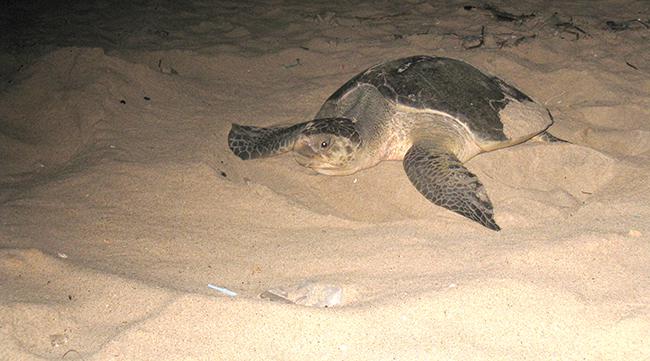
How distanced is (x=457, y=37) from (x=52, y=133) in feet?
11.4

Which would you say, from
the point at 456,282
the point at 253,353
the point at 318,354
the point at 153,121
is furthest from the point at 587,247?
the point at 153,121

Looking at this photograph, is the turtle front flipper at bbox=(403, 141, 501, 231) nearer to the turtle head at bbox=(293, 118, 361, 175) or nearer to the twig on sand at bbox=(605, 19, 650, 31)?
the turtle head at bbox=(293, 118, 361, 175)

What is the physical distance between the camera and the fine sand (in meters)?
1.53

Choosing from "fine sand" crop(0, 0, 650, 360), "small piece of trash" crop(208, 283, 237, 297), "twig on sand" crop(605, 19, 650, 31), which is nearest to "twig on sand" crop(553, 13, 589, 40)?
"fine sand" crop(0, 0, 650, 360)

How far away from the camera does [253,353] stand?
1454mm

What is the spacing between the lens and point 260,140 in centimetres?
301

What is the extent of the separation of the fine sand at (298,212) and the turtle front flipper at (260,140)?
97 millimetres

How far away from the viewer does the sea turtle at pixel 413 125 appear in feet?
8.86

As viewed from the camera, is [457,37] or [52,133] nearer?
[52,133]

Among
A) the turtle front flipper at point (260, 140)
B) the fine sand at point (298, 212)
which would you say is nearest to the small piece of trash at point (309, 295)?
the fine sand at point (298, 212)

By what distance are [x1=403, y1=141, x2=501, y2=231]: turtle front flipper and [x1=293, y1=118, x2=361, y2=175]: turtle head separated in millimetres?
337

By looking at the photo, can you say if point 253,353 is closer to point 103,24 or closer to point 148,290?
point 148,290

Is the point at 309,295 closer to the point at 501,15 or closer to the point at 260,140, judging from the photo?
the point at 260,140

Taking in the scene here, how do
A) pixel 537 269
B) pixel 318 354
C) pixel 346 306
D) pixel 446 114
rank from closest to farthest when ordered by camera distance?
pixel 318 354, pixel 346 306, pixel 537 269, pixel 446 114
